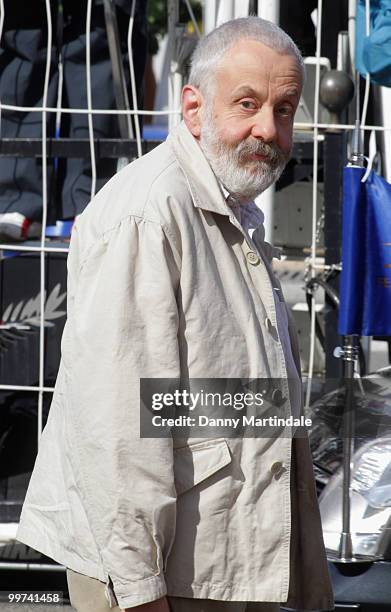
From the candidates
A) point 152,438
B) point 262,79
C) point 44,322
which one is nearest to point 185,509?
point 152,438

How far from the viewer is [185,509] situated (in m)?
1.88

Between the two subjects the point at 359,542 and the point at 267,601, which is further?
the point at 359,542

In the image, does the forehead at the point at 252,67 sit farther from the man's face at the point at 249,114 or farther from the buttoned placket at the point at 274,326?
the buttoned placket at the point at 274,326

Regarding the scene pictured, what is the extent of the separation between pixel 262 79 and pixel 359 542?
1.50m

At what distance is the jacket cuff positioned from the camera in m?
1.76

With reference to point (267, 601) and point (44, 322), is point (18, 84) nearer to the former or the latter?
point (44, 322)

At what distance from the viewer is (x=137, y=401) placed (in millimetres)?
1806

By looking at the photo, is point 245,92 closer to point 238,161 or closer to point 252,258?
point 238,161

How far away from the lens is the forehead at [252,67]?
1.96 meters

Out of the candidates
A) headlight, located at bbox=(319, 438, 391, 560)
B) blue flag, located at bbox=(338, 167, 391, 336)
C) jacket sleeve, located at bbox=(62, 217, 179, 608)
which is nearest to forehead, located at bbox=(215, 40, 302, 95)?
jacket sleeve, located at bbox=(62, 217, 179, 608)

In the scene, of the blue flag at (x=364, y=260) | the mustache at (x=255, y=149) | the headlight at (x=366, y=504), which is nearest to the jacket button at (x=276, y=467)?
the mustache at (x=255, y=149)

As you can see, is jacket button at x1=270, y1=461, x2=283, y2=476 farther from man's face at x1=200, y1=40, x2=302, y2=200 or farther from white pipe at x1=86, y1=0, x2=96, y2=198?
white pipe at x1=86, y1=0, x2=96, y2=198

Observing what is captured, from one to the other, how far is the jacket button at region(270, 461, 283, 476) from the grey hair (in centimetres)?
75

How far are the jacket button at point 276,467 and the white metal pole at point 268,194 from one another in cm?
208
